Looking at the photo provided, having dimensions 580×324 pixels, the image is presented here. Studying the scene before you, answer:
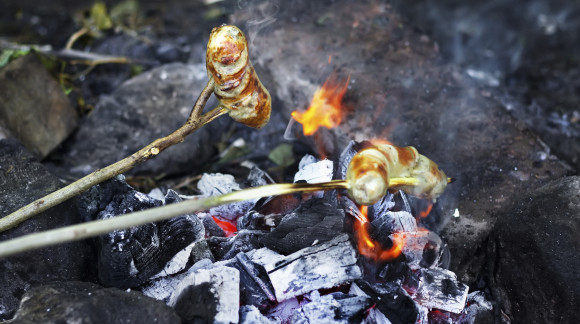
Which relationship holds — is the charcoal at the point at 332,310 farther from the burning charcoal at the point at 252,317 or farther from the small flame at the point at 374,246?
the small flame at the point at 374,246

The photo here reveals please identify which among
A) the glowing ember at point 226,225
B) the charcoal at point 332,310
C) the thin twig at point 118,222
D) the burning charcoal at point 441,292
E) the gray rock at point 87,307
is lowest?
the burning charcoal at point 441,292

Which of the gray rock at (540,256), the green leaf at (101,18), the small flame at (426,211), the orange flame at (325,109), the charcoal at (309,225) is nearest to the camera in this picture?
the gray rock at (540,256)

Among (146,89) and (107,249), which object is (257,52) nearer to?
(146,89)

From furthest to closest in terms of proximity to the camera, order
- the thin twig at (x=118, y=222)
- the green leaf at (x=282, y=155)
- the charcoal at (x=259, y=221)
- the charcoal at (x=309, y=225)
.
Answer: the green leaf at (x=282, y=155)
the charcoal at (x=259, y=221)
the charcoal at (x=309, y=225)
the thin twig at (x=118, y=222)

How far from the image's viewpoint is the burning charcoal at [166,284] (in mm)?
2484

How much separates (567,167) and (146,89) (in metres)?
3.34

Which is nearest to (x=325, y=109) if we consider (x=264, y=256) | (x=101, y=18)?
(x=264, y=256)

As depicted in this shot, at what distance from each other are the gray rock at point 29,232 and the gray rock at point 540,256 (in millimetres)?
2251

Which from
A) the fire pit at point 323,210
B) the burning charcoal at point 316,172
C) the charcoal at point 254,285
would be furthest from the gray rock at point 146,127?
the charcoal at point 254,285

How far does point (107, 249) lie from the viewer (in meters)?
2.40

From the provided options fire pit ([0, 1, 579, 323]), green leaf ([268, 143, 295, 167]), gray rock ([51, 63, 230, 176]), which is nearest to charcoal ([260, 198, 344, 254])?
fire pit ([0, 1, 579, 323])

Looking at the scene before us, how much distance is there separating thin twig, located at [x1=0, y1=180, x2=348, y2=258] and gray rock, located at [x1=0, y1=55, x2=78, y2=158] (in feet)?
6.49

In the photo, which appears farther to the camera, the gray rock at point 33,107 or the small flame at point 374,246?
the gray rock at point 33,107

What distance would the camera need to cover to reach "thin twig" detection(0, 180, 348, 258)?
5.80ft
